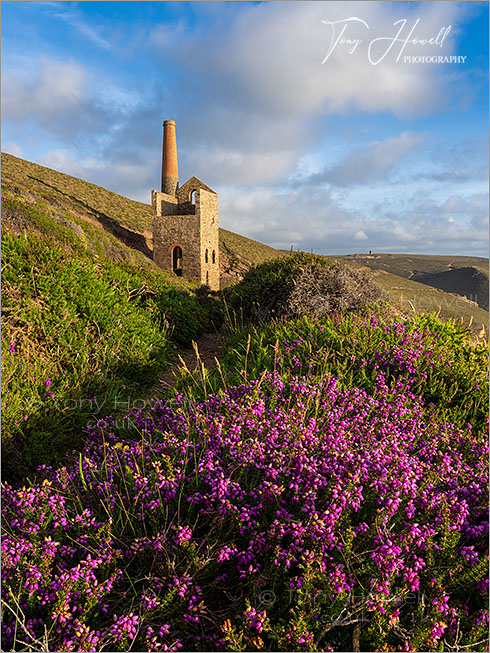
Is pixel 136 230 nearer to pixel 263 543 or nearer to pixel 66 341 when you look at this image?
pixel 66 341

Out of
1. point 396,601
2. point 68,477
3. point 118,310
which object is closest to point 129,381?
point 118,310

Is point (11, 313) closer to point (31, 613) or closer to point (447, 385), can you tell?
point (31, 613)

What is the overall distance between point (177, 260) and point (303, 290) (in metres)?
22.5

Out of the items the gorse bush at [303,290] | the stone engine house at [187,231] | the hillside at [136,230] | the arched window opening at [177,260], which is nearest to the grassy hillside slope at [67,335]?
the gorse bush at [303,290]

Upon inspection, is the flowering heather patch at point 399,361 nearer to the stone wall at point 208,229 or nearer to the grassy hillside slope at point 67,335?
the grassy hillside slope at point 67,335

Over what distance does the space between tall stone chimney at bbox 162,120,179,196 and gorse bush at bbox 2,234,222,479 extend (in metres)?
24.2

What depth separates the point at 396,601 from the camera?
6.29 feet

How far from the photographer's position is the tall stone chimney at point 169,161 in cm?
3097

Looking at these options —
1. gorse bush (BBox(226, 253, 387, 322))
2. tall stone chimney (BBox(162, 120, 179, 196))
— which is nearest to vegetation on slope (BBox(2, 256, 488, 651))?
gorse bush (BBox(226, 253, 387, 322))

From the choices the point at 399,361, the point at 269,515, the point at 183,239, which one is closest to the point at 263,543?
the point at 269,515

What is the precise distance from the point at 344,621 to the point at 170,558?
92cm

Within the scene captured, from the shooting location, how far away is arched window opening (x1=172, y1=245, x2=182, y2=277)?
2909 centimetres

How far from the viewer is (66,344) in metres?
5.74

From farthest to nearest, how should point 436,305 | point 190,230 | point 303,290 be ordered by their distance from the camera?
point 190,230, point 436,305, point 303,290
